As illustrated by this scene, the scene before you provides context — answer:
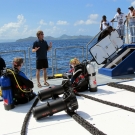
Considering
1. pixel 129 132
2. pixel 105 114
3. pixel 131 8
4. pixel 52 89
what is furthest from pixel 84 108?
pixel 131 8

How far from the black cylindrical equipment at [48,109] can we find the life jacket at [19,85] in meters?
0.74

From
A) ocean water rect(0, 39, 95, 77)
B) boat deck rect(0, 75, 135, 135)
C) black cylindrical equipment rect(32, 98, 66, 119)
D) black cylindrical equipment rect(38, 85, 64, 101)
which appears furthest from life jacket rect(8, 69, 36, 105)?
ocean water rect(0, 39, 95, 77)

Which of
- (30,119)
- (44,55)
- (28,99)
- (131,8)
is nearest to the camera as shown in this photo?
(30,119)

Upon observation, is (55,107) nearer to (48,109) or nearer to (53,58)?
(48,109)

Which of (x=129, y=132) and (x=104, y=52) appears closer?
(x=129, y=132)

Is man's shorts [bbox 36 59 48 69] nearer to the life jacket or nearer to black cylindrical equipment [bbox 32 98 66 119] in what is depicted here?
the life jacket

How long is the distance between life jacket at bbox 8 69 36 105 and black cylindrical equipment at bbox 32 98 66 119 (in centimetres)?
74

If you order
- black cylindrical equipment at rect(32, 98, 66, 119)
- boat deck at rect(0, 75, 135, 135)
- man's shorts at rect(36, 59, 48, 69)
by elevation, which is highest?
man's shorts at rect(36, 59, 48, 69)

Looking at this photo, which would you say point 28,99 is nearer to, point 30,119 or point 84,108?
point 30,119

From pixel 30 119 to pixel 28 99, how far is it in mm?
867

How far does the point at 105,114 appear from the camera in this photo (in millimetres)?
3609

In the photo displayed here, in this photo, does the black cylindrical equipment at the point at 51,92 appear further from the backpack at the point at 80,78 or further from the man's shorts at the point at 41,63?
the man's shorts at the point at 41,63

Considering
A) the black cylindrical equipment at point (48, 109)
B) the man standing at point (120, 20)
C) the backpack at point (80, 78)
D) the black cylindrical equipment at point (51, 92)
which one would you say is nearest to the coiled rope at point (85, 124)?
the black cylindrical equipment at point (48, 109)

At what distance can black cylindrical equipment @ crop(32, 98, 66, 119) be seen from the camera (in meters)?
3.44
